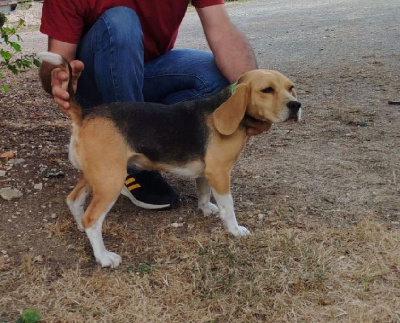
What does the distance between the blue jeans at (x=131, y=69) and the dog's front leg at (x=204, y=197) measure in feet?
2.13

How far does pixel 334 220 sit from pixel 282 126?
2019 mm

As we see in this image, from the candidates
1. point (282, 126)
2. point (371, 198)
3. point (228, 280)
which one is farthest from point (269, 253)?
point (282, 126)

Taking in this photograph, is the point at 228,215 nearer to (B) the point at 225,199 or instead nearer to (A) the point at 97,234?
(B) the point at 225,199

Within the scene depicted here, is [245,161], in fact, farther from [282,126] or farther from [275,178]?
[282,126]

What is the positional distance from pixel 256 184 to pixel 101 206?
1393mm

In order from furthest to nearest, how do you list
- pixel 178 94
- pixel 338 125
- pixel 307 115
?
pixel 307 115 → pixel 338 125 → pixel 178 94

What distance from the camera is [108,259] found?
303cm

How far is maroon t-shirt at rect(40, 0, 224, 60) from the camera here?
143 inches

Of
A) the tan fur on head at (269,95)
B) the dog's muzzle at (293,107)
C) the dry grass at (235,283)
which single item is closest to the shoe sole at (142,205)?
the dry grass at (235,283)

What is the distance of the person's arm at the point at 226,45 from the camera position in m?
3.84

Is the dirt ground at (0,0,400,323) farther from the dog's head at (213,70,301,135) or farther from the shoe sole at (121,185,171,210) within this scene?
the dog's head at (213,70,301,135)

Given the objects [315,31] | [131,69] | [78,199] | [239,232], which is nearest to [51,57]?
[131,69]

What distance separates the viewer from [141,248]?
10.6ft

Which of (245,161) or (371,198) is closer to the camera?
(371,198)
